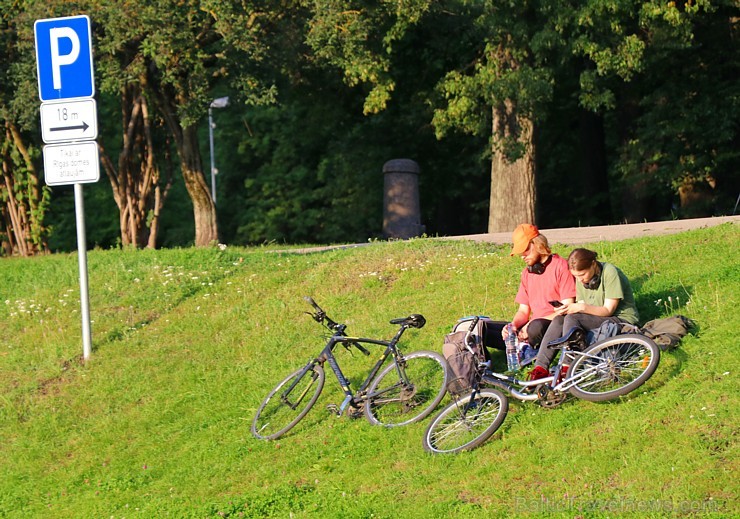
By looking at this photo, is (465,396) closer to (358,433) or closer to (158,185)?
(358,433)

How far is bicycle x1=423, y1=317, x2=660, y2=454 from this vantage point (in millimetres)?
7949

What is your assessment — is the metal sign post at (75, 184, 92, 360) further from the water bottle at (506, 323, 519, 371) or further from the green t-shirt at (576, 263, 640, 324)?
the green t-shirt at (576, 263, 640, 324)

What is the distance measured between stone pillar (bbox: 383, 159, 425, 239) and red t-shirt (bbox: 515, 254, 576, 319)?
501 inches

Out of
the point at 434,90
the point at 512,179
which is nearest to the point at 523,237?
the point at 512,179

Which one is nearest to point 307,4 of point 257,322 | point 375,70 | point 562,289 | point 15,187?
point 375,70

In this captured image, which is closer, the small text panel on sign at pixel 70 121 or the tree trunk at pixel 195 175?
the small text panel on sign at pixel 70 121

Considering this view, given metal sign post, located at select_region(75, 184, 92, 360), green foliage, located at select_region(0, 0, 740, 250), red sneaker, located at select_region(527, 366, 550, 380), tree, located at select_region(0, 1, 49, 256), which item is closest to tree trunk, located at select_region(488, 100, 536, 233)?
green foliage, located at select_region(0, 0, 740, 250)

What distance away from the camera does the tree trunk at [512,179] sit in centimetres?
2078

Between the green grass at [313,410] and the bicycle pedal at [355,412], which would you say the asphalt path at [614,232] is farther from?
the bicycle pedal at [355,412]

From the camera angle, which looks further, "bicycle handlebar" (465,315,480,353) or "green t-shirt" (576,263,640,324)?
"bicycle handlebar" (465,315,480,353)

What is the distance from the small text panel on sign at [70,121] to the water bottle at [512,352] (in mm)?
5203

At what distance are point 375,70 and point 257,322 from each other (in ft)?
26.6

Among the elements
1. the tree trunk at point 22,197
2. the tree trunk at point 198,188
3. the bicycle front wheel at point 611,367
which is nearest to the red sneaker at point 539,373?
the bicycle front wheel at point 611,367

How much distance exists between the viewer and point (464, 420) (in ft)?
26.5
